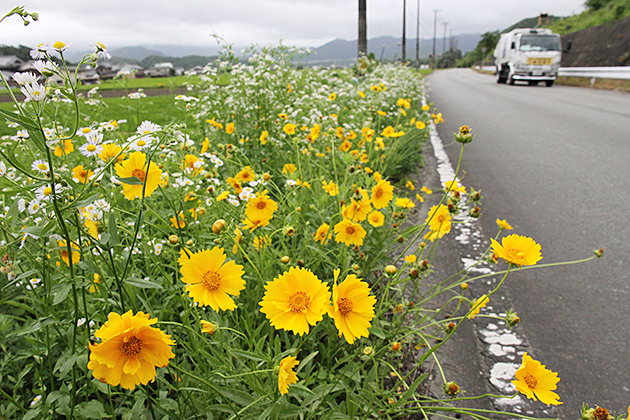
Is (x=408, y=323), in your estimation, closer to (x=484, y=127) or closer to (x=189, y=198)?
(x=189, y=198)

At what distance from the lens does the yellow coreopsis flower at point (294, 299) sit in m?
0.87

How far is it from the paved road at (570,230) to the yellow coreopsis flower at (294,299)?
0.99 m

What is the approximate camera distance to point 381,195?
174 cm

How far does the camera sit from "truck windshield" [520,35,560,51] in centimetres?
1361

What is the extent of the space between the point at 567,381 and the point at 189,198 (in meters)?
1.49

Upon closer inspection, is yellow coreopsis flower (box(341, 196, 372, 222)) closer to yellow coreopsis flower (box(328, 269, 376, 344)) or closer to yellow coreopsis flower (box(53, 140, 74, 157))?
yellow coreopsis flower (box(328, 269, 376, 344))

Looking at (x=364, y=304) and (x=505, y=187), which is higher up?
(x=364, y=304)

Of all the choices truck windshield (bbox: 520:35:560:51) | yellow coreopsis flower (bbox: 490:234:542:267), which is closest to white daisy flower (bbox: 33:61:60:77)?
yellow coreopsis flower (bbox: 490:234:542:267)

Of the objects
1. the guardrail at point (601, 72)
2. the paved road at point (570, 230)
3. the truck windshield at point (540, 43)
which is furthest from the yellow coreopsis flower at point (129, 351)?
the truck windshield at point (540, 43)

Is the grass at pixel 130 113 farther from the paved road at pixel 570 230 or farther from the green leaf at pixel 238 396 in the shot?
the paved road at pixel 570 230

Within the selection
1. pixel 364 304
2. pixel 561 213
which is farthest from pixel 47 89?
pixel 561 213

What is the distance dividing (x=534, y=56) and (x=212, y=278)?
52.0 ft

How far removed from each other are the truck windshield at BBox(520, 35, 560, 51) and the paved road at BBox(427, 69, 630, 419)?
9.38 meters

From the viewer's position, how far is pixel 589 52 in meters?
17.2
